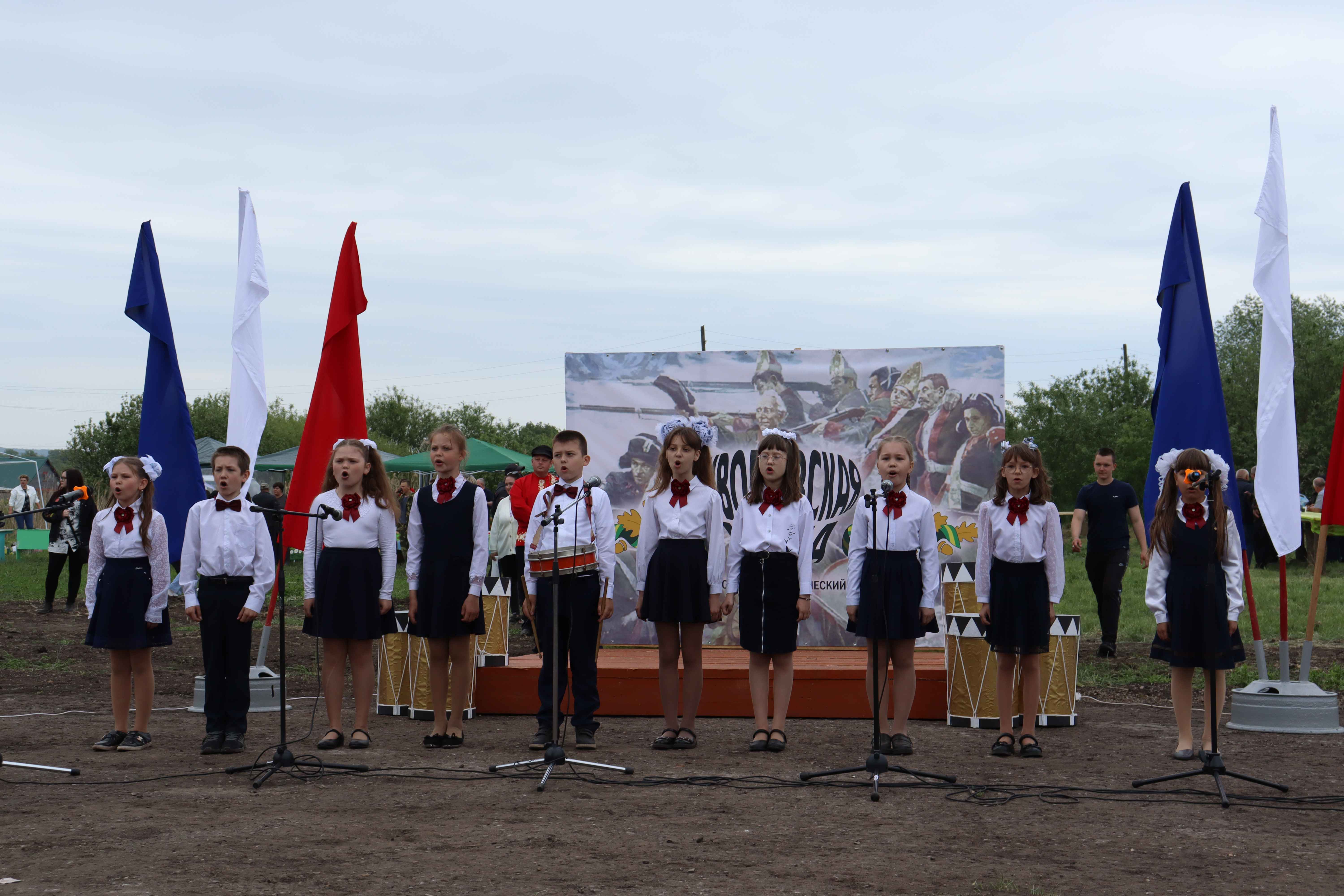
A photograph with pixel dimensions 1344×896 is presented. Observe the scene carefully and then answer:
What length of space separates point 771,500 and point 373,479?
6.96 feet

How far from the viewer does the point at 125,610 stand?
20.5 feet

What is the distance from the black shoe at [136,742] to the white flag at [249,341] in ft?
6.54

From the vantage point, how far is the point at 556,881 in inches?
152

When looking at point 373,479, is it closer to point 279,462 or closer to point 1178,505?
point 1178,505

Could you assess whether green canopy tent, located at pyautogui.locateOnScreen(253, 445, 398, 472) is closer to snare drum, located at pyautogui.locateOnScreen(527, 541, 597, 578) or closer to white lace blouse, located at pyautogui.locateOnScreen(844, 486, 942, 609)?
snare drum, located at pyautogui.locateOnScreen(527, 541, 597, 578)

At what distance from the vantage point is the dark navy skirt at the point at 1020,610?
616 centimetres

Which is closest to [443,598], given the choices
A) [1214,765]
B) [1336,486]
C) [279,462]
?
[1214,765]

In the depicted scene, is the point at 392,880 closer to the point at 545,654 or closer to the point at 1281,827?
the point at 545,654

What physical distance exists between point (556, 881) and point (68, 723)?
15.6 feet

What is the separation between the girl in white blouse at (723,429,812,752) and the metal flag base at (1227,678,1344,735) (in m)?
2.86

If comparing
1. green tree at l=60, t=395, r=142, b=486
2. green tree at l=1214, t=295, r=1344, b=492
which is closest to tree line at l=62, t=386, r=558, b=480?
green tree at l=60, t=395, r=142, b=486

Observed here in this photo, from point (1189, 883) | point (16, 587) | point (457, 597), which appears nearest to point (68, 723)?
point (457, 597)

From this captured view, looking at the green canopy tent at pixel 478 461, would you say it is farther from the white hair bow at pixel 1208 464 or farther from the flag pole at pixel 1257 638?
the white hair bow at pixel 1208 464

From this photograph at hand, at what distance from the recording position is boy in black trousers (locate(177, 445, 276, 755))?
6.27 m
